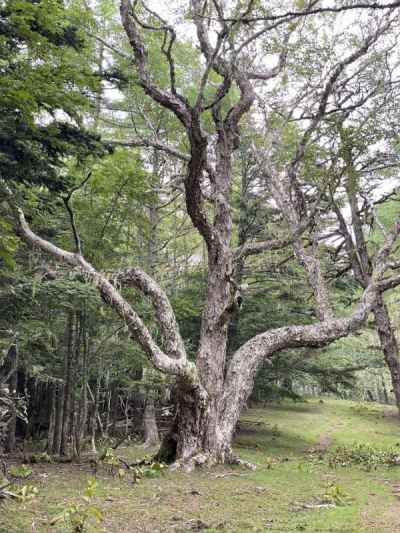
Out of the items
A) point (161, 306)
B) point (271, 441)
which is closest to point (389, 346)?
point (271, 441)

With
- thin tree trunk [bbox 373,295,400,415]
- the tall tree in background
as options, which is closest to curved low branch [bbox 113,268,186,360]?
the tall tree in background

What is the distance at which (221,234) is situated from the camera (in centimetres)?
899

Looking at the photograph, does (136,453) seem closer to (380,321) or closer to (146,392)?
(146,392)

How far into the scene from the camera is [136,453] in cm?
1050

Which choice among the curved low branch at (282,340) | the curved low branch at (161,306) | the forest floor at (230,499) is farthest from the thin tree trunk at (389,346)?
the curved low branch at (161,306)

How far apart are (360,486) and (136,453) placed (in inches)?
212

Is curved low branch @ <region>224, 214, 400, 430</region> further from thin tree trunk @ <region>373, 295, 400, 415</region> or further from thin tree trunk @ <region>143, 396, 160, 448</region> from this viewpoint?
thin tree trunk @ <region>143, 396, 160, 448</region>

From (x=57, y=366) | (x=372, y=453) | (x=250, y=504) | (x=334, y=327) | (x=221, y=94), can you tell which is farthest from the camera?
(x=57, y=366)

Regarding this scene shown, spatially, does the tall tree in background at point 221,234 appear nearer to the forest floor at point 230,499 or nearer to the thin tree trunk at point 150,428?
the forest floor at point 230,499

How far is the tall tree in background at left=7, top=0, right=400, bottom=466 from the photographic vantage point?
A: 276 inches

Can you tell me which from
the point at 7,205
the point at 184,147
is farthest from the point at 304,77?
the point at 7,205

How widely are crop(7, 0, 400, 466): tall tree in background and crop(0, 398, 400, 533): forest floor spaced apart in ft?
3.52

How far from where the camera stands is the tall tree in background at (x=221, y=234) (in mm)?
7004

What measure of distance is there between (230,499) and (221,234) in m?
4.89
